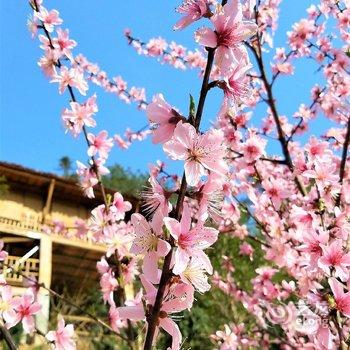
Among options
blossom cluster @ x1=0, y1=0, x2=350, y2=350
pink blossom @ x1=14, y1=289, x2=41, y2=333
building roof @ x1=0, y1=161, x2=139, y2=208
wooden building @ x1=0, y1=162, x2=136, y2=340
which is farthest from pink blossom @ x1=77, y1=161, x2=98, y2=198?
building roof @ x1=0, y1=161, x2=139, y2=208

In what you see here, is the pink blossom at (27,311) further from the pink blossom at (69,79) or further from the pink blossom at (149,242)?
the pink blossom at (149,242)

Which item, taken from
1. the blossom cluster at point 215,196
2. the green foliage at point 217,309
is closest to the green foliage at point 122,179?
the green foliage at point 217,309

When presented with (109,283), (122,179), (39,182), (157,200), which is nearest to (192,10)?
(157,200)

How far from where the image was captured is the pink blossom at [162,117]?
1.40m

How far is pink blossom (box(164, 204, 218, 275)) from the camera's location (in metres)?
1.29

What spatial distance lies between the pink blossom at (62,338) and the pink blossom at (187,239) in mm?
1756

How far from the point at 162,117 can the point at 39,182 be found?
44.8 ft

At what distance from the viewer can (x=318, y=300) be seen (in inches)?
87.8

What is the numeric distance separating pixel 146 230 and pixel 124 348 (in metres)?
11.2

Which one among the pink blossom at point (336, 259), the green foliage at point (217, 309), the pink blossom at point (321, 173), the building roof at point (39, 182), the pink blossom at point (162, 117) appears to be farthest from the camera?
the building roof at point (39, 182)

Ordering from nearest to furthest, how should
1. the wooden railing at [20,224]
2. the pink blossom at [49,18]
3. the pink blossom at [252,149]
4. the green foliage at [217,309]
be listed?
the pink blossom at [49,18] → the pink blossom at [252,149] → the wooden railing at [20,224] → the green foliage at [217,309]

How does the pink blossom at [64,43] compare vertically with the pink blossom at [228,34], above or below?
above

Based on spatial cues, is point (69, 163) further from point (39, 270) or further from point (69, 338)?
point (69, 338)

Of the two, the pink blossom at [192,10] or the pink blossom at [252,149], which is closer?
the pink blossom at [192,10]
